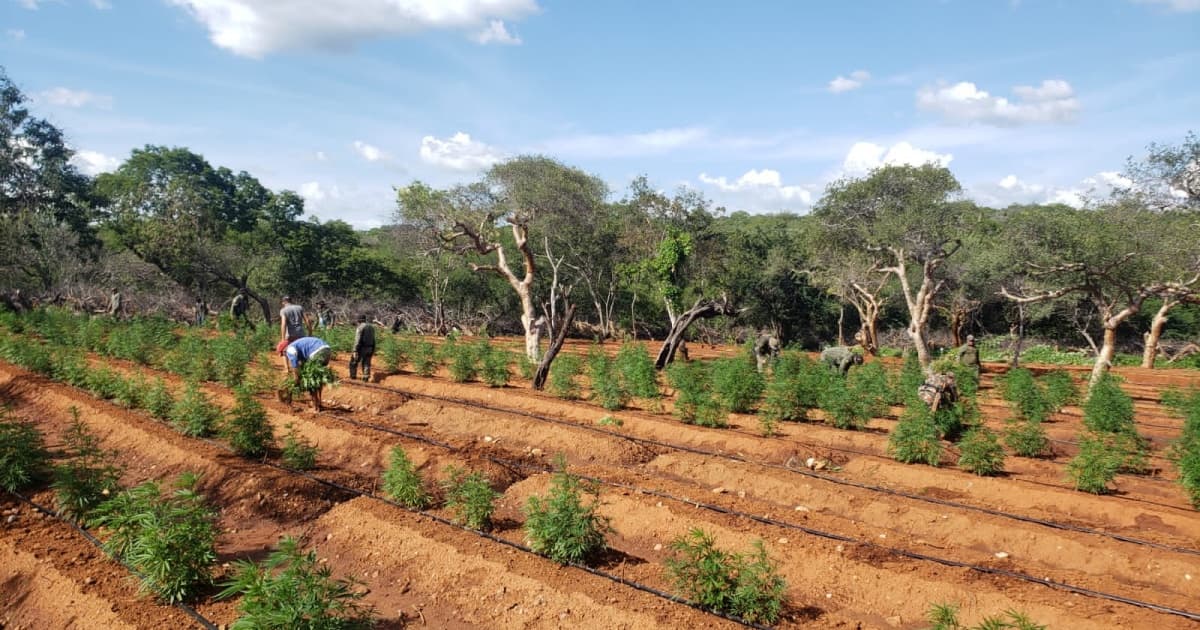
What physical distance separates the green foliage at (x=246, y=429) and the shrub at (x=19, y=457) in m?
1.80

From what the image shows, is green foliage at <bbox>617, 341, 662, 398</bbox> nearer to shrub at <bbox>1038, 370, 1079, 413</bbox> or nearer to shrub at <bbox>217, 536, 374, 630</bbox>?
shrub at <bbox>1038, 370, 1079, 413</bbox>

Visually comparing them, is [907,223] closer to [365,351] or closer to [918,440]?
[918,440]

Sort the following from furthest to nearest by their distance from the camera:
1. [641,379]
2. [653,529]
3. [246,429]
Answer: [641,379], [246,429], [653,529]

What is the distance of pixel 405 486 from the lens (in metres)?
7.17

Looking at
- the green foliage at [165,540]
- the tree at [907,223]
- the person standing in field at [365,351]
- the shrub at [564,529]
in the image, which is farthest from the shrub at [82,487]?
the tree at [907,223]

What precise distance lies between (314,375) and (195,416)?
1.55m

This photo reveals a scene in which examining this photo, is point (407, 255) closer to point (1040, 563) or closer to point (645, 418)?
point (645, 418)

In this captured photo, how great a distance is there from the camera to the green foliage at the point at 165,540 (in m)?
5.14

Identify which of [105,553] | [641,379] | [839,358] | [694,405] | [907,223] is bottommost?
[105,553]

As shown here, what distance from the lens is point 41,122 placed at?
1101 inches

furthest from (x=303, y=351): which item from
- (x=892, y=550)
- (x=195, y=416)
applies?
(x=892, y=550)

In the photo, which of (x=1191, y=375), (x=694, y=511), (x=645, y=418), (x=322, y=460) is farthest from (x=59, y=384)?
(x=1191, y=375)

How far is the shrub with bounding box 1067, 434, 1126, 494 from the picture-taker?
7809 mm

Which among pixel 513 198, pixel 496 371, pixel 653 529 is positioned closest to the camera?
pixel 653 529
